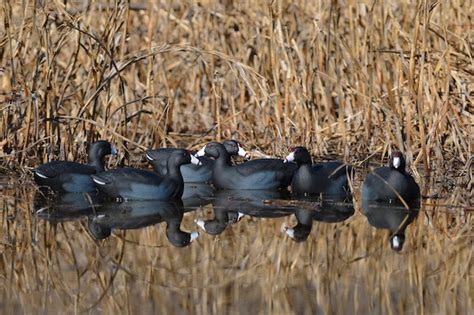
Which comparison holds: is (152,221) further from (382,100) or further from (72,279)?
(382,100)

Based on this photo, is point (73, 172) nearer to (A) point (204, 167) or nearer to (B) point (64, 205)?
(B) point (64, 205)

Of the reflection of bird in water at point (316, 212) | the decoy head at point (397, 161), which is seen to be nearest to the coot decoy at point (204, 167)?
the reflection of bird in water at point (316, 212)

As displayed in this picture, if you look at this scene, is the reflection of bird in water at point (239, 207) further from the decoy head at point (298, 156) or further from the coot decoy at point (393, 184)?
the coot decoy at point (393, 184)

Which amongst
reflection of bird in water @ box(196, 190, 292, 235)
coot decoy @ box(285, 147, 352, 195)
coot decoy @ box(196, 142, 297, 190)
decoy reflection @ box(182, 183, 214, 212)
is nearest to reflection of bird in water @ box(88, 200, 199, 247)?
decoy reflection @ box(182, 183, 214, 212)

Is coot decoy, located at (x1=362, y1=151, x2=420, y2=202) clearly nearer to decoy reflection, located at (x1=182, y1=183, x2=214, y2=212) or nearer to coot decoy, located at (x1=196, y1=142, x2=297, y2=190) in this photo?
coot decoy, located at (x1=196, y1=142, x2=297, y2=190)

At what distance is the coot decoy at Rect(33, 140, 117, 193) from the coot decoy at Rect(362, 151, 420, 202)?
2346 mm

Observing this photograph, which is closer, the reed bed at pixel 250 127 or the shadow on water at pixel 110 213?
the reed bed at pixel 250 127

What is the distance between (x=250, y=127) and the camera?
11742 millimetres

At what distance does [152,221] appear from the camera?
8.59m

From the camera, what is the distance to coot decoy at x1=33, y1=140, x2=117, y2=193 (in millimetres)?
9523

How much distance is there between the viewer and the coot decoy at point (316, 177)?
9789 millimetres

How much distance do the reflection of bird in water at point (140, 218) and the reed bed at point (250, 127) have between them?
121 millimetres

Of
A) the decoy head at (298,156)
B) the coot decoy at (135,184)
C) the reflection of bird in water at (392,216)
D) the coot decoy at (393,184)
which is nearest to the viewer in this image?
the reflection of bird in water at (392,216)

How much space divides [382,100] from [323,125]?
4.08 ft
